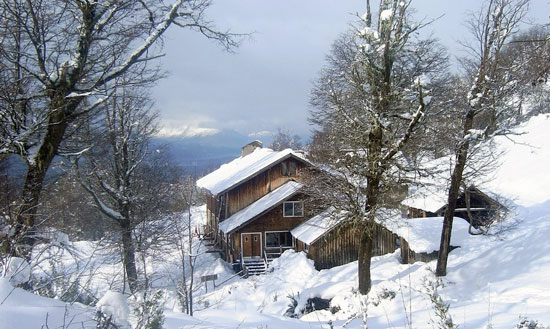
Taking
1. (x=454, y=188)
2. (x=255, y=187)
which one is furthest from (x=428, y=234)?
(x=255, y=187)

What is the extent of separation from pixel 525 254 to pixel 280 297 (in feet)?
35.2

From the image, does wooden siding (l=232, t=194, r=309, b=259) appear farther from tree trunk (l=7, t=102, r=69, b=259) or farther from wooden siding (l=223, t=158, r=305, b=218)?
tree trunk (l=7, t=102, r=69, b=259)

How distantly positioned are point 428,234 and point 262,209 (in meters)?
11.5

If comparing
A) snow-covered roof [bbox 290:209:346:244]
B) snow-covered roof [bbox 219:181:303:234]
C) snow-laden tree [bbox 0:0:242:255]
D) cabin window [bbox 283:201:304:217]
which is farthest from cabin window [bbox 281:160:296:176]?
snow-laden tree [bbox 0:0:242:255]

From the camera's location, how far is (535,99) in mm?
43938

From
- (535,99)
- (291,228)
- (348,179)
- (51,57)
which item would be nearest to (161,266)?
(291,228)

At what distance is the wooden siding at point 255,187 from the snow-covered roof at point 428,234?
10.9m

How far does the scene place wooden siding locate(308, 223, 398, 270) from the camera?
25.4m

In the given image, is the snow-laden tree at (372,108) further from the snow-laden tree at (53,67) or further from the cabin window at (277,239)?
the cabin window at (277,239)

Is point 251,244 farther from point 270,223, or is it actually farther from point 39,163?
point 39,163

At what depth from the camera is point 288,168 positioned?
1215 inches

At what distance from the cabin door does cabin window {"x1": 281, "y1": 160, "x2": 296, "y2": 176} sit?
212 inches

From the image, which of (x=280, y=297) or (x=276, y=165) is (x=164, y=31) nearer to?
(x=280, y=297)

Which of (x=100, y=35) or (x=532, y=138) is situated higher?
(x=532, y=138)
